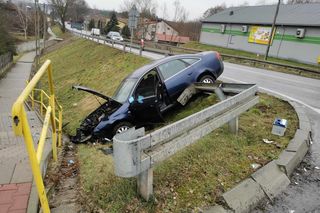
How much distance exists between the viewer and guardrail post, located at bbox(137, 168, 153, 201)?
2.99m

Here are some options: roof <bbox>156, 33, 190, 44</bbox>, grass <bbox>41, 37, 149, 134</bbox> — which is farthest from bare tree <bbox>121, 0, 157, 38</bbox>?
grass <bbox>41, 37, 149, 134</bbox>

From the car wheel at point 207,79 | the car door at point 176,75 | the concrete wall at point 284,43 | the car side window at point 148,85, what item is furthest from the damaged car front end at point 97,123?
the concrete wall at point 284,43

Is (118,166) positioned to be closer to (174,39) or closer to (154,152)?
(154,152)

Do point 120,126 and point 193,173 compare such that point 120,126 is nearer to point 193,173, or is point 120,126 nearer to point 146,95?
point 146,95

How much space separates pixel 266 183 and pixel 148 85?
4.17 metres

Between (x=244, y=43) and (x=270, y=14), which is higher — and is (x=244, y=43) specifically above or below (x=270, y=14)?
below

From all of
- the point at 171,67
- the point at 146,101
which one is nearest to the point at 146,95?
the point at 146,101

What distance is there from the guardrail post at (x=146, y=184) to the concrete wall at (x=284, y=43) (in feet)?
96.9

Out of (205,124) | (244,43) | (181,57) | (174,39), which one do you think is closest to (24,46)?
(174,39)

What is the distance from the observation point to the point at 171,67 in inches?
295

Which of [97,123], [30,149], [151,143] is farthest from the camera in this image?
[97,123]

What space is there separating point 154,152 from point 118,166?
1.45 feet

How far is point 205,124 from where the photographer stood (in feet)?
12.7

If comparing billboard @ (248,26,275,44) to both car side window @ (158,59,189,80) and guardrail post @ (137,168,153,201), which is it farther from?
guardrail post @ (137,168,153,201)
